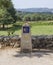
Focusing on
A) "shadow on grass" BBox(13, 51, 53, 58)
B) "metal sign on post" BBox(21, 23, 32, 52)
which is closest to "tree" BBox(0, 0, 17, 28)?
"metal sign on post" BBox(21, 23, 32, 52)

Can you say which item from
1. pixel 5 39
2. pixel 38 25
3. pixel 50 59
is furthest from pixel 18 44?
pixel 38 25

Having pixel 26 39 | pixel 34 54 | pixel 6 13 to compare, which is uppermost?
pixel 26 39

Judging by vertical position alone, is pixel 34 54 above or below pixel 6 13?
above

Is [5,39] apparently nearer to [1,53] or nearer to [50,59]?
[1,53]

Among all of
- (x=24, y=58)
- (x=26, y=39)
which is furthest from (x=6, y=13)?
(x=24, y=58)

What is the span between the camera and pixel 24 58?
751cm

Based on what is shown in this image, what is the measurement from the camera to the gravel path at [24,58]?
7020 mm

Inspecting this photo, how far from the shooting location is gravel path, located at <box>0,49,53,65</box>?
23.0 ft

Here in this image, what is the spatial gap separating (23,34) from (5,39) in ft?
3.98

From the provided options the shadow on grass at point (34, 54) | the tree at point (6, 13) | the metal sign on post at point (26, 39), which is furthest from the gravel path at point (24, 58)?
the tree at point (6, 13)

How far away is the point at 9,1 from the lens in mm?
38750

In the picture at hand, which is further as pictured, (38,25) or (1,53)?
(38,25)

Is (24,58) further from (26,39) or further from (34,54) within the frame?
(26,39)

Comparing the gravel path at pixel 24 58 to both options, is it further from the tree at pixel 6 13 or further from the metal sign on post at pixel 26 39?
the tree at pixel 6 13
